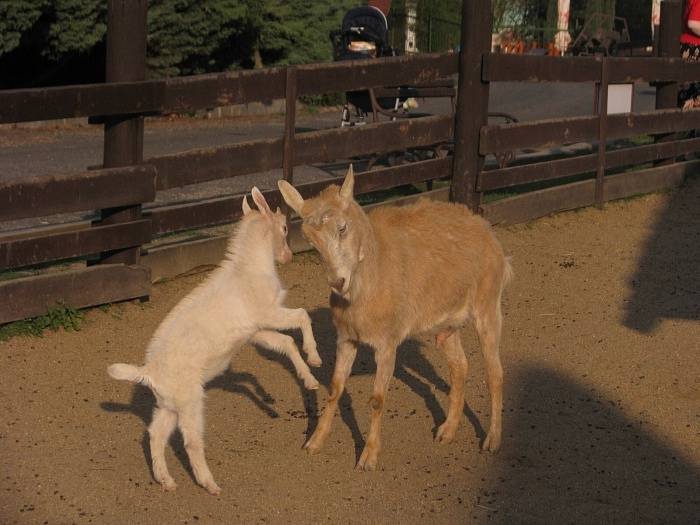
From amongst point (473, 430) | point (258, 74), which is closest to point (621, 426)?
point (473, 430)

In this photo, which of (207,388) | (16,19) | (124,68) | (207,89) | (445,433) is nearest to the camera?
(445,433)

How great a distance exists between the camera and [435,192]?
36.9 ft

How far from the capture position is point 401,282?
604 centimetres

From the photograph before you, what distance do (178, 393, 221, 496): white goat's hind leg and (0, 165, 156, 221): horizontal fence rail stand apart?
2470mm

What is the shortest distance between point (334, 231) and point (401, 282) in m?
0.82

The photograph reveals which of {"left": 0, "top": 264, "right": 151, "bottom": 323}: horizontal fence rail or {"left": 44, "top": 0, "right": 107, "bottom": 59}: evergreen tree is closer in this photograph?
{"left": 0, "top": 264, "right": 151, "bottom": 323}: horizontal fence rail

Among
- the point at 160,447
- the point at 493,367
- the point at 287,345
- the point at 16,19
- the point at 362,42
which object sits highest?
the point at 16,19

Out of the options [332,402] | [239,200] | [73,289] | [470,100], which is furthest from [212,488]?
[470,100]

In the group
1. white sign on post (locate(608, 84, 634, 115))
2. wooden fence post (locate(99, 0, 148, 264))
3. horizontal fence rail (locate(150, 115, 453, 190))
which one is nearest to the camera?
wooden fence post (locate(99, 0, 148, 264))

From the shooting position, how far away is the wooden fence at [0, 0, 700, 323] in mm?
7480

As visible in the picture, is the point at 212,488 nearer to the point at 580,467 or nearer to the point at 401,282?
the point at 401,282

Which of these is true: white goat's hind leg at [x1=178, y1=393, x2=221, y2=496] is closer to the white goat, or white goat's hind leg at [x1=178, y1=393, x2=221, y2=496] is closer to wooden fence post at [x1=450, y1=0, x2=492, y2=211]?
the white goat

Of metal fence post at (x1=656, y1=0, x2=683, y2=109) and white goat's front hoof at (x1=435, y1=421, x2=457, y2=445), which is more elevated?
metal fence post at (x1=656, y1=0, x2=683, y2=109)

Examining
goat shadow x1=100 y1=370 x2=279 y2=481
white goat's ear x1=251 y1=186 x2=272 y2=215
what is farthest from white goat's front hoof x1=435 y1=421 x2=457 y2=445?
white goat's ear x1=251 y1=186 x2=272 y2=215
